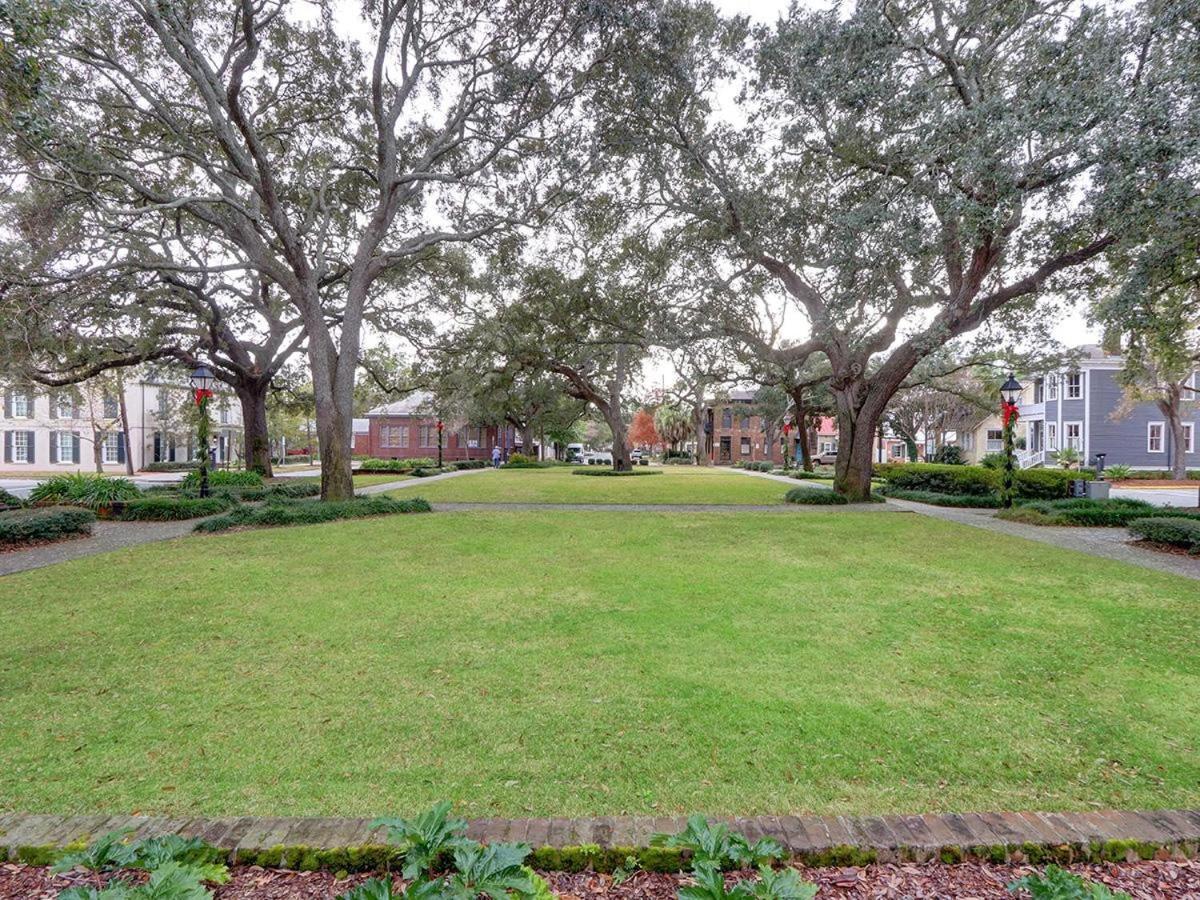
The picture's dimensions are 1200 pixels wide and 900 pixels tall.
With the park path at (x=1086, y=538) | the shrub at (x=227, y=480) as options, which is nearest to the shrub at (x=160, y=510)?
the shrub at (x=227, y=480)

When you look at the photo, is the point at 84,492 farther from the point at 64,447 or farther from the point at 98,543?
the point at 64,447

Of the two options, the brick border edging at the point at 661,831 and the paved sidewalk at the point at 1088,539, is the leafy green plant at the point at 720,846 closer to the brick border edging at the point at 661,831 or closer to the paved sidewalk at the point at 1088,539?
the brick border edging at the point at 661,831

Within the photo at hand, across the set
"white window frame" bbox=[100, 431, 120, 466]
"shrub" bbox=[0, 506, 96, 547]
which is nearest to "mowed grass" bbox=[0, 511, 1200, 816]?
"shrub" bbox=[0, 506, 96, 547]

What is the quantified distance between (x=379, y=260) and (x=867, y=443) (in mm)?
13276

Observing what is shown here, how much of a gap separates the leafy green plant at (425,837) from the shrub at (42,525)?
10587 mm

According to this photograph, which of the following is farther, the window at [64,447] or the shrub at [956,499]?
the window at [64,447]

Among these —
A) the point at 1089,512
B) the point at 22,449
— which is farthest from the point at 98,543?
the point at 22,449

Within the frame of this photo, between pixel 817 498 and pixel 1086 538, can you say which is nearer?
pixel 1086 538

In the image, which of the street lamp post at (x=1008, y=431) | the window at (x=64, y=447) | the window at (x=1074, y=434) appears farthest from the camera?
the window at (x=64, y=447)

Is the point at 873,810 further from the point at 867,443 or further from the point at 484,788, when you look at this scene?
the point at 867,443

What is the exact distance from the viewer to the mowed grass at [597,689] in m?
2.45

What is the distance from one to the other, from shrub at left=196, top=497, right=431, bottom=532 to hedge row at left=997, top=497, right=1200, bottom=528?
13.0m

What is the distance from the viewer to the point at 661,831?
2.13 meters

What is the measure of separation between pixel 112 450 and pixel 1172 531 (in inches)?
1920
